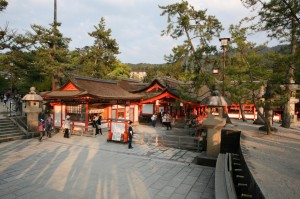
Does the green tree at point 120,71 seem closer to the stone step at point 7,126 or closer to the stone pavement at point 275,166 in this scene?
the stone step at point 7,126

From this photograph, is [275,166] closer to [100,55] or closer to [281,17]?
[281,17]

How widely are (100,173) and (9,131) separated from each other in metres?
11.3

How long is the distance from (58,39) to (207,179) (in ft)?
80.6

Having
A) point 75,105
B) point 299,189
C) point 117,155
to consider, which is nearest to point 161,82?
point 75,105

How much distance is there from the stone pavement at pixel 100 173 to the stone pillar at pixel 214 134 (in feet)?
2.95

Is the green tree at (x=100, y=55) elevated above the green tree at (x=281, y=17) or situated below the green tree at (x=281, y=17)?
above

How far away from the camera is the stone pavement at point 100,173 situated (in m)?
7.08

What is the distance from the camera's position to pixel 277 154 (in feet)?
28.3

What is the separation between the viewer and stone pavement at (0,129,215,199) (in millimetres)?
7078

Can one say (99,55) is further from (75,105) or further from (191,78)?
(191,78)

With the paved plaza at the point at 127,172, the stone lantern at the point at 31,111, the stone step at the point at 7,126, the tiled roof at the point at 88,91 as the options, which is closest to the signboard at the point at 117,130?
the paved plaza at the point at 127,172

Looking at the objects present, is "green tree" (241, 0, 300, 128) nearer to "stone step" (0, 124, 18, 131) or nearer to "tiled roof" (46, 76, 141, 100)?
"tiled roof" (46, 76, 141, 100)

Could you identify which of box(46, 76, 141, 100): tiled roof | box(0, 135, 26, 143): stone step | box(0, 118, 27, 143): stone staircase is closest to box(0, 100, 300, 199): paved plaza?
box(0, 135, 26, 143): stone step

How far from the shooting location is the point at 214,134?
10.1 m
